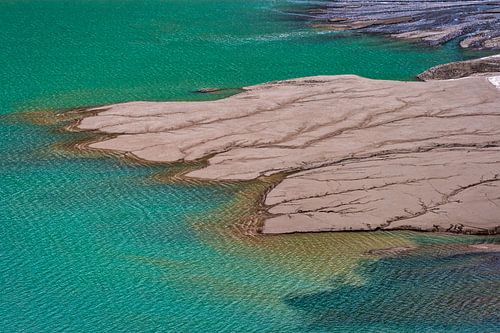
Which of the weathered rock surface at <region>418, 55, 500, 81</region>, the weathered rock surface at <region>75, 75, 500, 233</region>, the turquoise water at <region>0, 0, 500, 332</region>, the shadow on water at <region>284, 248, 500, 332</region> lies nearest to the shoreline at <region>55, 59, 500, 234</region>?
the weathered rock surface at <region>75, 75, 500, 233</region>

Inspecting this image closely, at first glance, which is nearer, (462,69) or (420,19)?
(462,69)

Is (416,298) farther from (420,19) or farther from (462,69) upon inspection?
(420,19)

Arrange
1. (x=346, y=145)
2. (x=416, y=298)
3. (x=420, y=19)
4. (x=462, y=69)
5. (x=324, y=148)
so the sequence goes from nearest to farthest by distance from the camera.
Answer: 1. (x=416, y=298)
2. (x=324, y=148)
3. (x=346, y=145)
4. (x=462, y=69)
5. (x=420, y=19)

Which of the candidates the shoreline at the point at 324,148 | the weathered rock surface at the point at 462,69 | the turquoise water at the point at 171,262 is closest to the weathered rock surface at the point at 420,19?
the weathered rock surface at the point at 462,69

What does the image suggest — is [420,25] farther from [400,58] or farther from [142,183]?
[142,183]

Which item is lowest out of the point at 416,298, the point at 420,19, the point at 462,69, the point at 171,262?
the point at 416,298

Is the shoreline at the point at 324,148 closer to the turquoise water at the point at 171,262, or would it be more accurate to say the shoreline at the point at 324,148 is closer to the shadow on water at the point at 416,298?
the turquoise water at the point at 171,262

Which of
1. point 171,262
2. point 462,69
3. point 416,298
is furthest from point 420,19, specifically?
point 416,298
